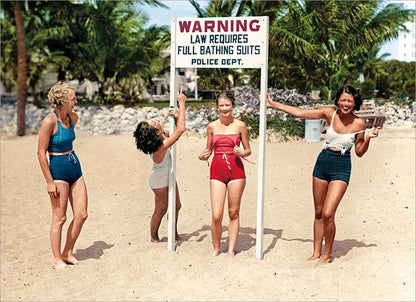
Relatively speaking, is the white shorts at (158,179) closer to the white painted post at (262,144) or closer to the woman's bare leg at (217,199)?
the woman's bare leg at (217,199)

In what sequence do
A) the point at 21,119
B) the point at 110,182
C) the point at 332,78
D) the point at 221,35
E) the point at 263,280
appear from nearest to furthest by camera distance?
1. the point at 263,280
2. the point at 221,35
3. the point at 110,182
4. the point at 21,119
5. the point at 332,78

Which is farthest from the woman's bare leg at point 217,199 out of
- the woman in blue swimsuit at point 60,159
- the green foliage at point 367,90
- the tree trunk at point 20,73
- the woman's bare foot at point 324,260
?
the green foliage at point 367,90

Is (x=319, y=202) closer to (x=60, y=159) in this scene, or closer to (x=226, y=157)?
(x=226, y=157)

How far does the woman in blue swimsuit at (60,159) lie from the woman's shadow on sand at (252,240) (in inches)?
60.2

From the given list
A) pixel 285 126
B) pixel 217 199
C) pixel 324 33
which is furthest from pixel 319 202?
pixel 324 33

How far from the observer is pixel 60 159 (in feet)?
16.3

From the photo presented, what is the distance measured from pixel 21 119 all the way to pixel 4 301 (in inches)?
603

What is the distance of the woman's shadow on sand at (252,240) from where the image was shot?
594cm

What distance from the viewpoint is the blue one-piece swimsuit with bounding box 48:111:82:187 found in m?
4.91

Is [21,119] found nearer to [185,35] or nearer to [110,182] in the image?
[110,182]

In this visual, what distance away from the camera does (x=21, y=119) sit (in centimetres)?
1909

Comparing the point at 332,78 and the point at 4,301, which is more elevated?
the point at 332,78

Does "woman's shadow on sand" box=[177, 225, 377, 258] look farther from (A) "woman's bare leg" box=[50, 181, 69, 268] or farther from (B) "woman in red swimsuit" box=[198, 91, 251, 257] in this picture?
(A) "woman's bare leg" box=[50, 181, 69, 268]

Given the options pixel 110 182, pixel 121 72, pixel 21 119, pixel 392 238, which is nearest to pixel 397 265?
pixel 392 238
